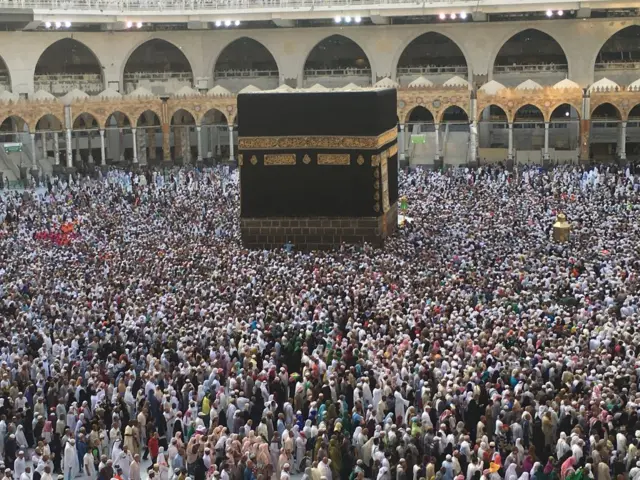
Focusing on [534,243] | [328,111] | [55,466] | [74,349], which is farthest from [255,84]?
[55,466]

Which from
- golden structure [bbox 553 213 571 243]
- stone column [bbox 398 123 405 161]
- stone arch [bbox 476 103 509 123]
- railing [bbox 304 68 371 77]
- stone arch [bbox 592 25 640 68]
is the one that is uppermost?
stone arch [bbox 592 25 640 68]

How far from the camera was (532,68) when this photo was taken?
35438 mm

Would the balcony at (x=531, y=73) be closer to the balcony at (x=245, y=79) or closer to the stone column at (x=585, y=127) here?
the stone column at (x=585, y=127)

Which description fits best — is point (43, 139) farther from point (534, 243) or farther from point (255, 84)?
point (534, 243)

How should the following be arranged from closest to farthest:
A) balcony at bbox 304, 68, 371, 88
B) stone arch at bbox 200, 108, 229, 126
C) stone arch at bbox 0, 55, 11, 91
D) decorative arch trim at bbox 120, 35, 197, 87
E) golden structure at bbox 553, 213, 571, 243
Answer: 1. golden structure at bbox 553, 213, 571, 243
2. stone arch at bbox 0, 55, 11, 91
3. decorative arch trim at bbox 120, 35, 197, 87
4. stone arch at bbox 200, 108, 229, 126
5. balcony at bbox 304, 68, 371, 88

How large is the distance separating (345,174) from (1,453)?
1048 centimetres

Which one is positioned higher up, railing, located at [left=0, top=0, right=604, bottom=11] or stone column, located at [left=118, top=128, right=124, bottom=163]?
railing, located at [left=0, top=0, right=604, bottom=11]

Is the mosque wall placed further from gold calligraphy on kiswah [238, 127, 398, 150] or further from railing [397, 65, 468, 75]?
gold calligraphy on kiswah [238, 127, 398, 150]

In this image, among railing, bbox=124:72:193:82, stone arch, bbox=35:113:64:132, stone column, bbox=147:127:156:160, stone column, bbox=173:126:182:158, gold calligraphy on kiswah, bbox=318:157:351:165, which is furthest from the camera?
railing, bbox=124:72:193:82

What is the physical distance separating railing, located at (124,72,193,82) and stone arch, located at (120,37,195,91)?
0.09 meters

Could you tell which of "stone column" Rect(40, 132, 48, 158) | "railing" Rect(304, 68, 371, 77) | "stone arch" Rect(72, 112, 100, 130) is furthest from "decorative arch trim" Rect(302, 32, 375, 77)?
"stone column" Rect(40, 132, 48, 158)

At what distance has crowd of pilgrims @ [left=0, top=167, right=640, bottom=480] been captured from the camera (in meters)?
9.51

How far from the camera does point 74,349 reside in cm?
1252

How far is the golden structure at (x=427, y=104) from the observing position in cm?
2953
